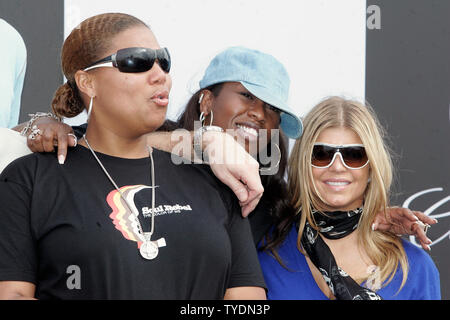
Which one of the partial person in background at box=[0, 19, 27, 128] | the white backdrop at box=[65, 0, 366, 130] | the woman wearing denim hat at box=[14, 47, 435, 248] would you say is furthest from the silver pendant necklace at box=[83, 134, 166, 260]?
the white backdrop at box=[65, 0, 366, 130]

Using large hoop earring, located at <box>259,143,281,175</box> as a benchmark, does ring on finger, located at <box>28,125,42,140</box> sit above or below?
above

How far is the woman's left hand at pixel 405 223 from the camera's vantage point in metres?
2.04

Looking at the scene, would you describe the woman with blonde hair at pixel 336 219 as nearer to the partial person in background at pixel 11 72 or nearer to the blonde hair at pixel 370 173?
the blonde hair at pixel 370 173

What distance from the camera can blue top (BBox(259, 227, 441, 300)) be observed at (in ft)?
6.77

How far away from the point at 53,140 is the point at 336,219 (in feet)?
3.93

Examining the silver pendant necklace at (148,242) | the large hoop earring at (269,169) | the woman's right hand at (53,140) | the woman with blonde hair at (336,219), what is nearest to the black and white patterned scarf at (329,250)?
the woman with blonde hair at (336,219)

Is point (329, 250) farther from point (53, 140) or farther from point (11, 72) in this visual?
point (11, 72)

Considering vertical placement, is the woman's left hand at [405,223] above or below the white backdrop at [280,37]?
below

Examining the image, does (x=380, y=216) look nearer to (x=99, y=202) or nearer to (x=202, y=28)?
(x=99, y=202)

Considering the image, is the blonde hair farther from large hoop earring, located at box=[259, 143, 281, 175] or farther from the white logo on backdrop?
the white logo on backdrop

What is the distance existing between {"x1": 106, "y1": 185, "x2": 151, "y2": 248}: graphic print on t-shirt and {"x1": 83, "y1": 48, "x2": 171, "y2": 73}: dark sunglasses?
359 millimetres

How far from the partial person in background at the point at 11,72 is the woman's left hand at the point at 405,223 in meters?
1.72

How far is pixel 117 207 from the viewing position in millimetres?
1538
